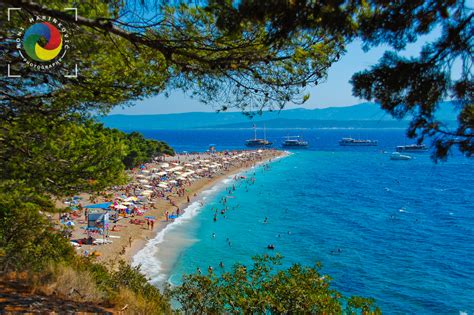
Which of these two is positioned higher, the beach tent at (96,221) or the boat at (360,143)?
the beach tent at (96,221)

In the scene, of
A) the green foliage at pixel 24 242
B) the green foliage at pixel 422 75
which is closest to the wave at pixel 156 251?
the green foliage at pixel 24 242

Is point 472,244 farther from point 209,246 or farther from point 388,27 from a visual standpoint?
point 388,27

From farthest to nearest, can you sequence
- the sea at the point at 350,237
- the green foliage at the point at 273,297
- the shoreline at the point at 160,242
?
the shoreline at the point at 160,242, the sea at the point at 350,237, the green foliage at the point at 273,297

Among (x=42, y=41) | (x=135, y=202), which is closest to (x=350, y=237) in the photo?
(x=135, y=202)

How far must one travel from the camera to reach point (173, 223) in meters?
31.9

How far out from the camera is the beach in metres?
23.4

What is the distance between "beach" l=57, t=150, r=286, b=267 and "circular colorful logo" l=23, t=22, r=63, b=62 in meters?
2.65

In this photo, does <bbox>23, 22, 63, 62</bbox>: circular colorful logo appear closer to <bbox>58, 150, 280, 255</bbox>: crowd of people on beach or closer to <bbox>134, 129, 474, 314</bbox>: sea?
<bbox>58, 150, 280, 255</bbox>: crowd of people on beach

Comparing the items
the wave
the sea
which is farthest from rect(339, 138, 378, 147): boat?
the wave

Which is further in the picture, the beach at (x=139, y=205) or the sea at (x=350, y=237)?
the beach at (x=139, y=205)

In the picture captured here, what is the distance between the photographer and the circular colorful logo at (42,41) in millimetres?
5324

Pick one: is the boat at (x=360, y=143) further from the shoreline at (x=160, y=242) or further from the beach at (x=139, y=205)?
the shoreline at (x=160, y=242)

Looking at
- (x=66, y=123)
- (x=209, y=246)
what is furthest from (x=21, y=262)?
(x=209, y=246)

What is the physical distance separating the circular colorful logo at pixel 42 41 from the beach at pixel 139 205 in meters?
2.65
